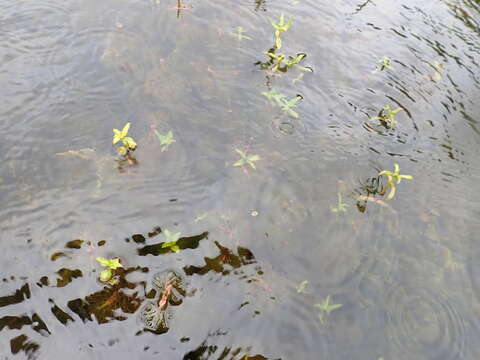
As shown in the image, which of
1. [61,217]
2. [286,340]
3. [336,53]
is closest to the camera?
[286,340]

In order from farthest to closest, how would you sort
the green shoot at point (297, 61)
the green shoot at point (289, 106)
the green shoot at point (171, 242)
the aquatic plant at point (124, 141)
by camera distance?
the green shoot at point (297, 61) → the green shoot at point (289, 106) → the aquatic plant at point (124, 141) → the green shoot at point (171, 242)

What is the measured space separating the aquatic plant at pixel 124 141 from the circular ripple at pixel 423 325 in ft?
9.01

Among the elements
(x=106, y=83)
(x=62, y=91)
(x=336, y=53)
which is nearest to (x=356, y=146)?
(x=336, y=53)

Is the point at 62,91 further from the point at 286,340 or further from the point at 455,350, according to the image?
the point at 455,350

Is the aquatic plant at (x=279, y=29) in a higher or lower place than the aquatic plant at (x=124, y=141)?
higher

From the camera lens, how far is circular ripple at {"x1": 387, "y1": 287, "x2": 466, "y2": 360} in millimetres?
3199

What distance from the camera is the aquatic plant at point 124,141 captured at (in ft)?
12.4

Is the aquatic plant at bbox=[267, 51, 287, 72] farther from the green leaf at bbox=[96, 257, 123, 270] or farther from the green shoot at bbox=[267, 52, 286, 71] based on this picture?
the green leaf at bbox=[96, 257, 123, 270]

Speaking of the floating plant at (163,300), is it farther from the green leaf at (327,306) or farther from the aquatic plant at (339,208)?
the aquatic plant at (339,208)

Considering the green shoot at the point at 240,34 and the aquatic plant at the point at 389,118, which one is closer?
the aquatic plant at the point at 389,118

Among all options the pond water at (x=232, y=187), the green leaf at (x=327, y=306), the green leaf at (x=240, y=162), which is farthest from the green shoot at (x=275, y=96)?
the green leaf at (x=327, y=306)

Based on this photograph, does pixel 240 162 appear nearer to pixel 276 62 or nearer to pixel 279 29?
pixel 276 62

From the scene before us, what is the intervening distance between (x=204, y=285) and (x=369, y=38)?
4282 millimetres

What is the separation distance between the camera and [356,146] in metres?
4.39
